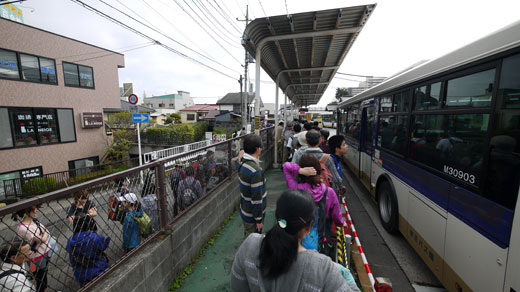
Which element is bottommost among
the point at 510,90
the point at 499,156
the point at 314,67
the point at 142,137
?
the point at 142,137

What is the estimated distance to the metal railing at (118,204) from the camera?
2.03 metres

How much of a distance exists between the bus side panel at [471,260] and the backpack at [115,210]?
3.72 m

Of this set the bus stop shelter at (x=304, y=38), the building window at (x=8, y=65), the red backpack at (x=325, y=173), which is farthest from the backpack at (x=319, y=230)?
the building window at (x=8, y=65)

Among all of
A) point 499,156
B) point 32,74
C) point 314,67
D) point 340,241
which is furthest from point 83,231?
point 32,74

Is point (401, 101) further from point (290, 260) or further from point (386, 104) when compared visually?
point (290, 260)

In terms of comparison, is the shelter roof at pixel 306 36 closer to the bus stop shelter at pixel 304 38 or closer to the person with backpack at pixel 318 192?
the bus stop shelter at pixel 304 38

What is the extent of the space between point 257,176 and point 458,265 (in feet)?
7.53

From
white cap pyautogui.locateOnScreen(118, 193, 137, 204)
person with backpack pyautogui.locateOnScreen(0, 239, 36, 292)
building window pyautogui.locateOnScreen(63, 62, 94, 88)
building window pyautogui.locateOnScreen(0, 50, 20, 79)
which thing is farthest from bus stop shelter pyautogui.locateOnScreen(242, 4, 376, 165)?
building window pyautogui.locateOnScreen(63, 62, 94, 88)

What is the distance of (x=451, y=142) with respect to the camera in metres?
2.72

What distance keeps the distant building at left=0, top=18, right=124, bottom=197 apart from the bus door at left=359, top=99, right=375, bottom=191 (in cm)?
1431

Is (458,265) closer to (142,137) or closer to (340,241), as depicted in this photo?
(340,241)

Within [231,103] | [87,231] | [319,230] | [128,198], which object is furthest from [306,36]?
[231,103]

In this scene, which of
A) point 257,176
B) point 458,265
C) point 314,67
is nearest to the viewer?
point 458,265

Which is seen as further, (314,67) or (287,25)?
(314,67)
